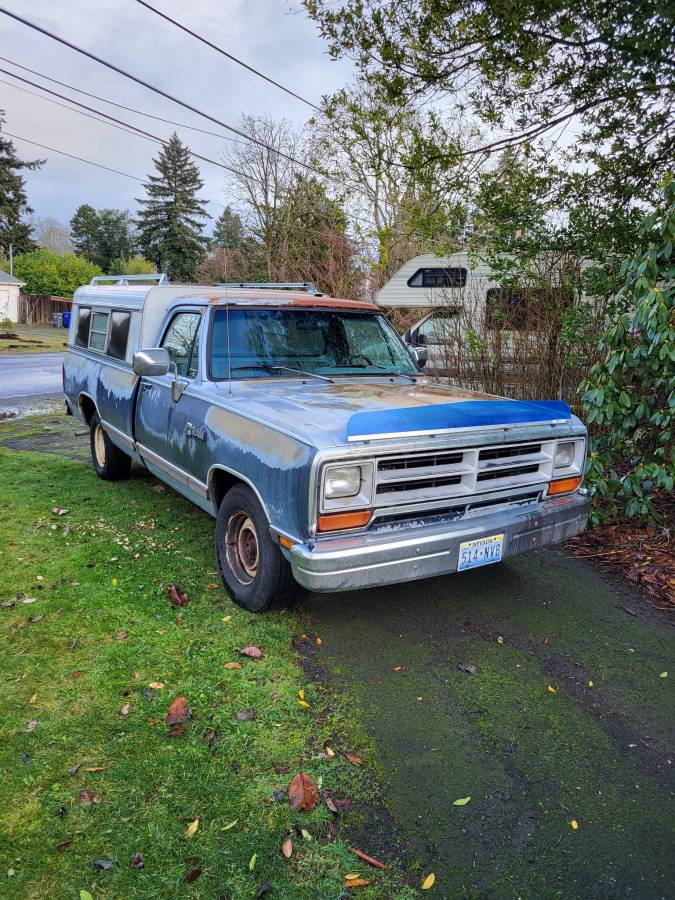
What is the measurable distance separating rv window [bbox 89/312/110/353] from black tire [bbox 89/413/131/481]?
0.74 meters

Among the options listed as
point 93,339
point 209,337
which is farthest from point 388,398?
point 93,339

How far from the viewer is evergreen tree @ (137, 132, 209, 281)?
5303 centimetres

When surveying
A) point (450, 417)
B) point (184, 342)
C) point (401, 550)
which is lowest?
point (401, 550)

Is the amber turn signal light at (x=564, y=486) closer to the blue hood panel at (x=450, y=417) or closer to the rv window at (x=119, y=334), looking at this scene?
the blue hood panel at (x=450, y=417)

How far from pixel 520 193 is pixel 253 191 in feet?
84.8

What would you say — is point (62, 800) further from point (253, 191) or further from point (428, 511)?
point (253, 191)

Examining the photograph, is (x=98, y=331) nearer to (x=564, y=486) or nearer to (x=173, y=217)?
(x=564, y=486)

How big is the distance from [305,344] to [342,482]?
193 centimetres

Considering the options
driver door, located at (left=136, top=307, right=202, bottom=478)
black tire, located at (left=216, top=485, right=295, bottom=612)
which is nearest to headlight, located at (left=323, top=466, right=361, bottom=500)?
black tire, located at (left=216, top=485, right=295, bottom=612)

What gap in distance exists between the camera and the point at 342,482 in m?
3.18

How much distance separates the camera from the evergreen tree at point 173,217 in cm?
5303

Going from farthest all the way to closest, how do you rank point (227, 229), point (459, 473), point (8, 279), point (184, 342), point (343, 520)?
point (227, 229), point (8, 279), point (184, 342), point (459, 473), point (343, 520)

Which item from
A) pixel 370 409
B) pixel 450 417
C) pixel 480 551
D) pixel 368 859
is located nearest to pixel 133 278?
pixel 370 409

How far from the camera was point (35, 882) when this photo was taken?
209 cm
